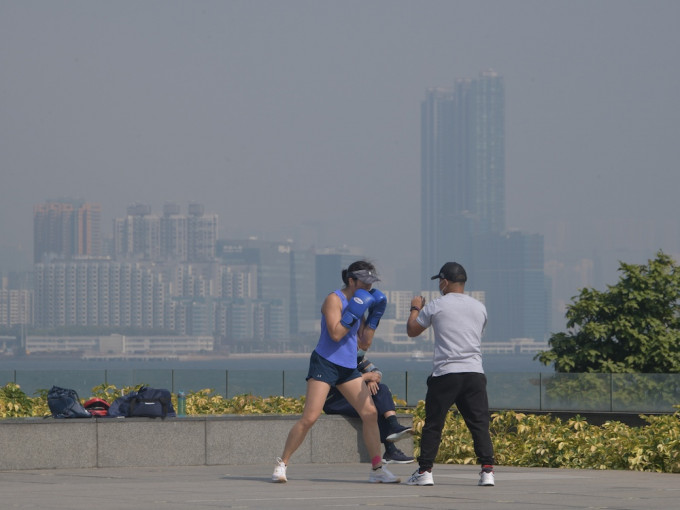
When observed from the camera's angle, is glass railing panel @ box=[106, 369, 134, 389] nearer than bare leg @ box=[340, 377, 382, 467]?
No

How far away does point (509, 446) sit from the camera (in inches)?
542

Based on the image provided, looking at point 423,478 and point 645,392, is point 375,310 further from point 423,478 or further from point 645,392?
point 645,392

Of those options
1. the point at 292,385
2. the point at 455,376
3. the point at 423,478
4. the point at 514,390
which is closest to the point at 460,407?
the point at 455,376

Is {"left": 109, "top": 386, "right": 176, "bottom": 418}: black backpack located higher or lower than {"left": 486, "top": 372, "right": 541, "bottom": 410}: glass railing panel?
higher

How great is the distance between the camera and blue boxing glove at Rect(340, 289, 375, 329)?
33.0 feet

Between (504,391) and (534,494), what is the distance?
1866 centimetres

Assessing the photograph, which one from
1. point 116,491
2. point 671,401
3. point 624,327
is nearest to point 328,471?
point 116,491

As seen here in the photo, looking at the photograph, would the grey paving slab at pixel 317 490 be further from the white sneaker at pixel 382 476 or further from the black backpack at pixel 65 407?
the black backpack at pixel 65 407

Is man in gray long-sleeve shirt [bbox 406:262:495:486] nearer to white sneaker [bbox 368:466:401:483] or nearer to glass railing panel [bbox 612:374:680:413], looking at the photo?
white sneaker [bbox 368:466:401:483]

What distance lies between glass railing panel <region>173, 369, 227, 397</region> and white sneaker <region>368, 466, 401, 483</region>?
1842 cm

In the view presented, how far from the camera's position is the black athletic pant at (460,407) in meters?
9.89

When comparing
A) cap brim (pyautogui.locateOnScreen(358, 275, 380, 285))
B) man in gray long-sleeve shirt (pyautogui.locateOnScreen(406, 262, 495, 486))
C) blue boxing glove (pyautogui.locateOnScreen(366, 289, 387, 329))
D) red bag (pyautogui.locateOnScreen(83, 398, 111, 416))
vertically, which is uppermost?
cap brim (pyautogui.locateOnScreen(358, 275, 380, 285))

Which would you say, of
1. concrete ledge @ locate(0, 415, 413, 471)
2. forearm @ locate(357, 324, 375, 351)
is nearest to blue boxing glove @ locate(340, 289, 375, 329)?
forearm @ locate(357, 324, 375, 351)

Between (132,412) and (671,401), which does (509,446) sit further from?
(671,401)
